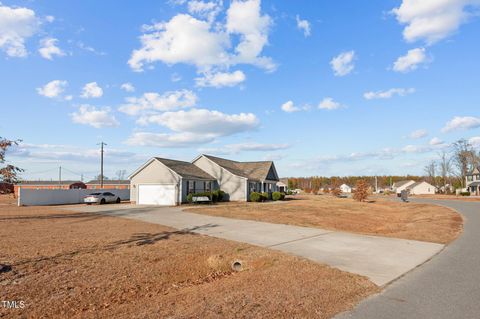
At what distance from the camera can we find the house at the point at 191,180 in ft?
110

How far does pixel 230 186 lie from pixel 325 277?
104ft

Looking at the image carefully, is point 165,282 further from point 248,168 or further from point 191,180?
point 248,168

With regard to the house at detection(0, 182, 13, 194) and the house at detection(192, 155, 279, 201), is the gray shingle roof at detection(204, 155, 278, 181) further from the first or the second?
the house at detection(0, 182, 13, 194)

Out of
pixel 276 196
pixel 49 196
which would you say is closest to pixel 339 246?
pixel 276 196

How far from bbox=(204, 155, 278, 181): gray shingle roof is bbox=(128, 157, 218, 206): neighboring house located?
4748mm

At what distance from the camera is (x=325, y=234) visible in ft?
47.5

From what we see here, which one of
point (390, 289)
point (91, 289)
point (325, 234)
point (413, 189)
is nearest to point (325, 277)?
point (390, 289)

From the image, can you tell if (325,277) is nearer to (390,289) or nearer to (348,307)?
(390,289)

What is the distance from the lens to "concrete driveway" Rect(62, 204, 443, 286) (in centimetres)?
877

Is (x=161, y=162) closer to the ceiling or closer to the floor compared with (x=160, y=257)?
closer to the ceiling

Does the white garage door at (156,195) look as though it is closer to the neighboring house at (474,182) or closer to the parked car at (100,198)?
the parked car at (100,198)

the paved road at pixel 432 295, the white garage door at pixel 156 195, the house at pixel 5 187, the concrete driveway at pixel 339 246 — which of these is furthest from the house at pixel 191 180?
the paved road at pixel 432 295

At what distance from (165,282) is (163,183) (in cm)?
2699

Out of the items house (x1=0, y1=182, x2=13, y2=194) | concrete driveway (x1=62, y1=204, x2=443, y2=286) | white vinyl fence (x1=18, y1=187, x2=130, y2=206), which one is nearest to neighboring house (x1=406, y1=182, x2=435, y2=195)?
white vinyl fence (x1=18, y1=187, x2=130, y2=206)
